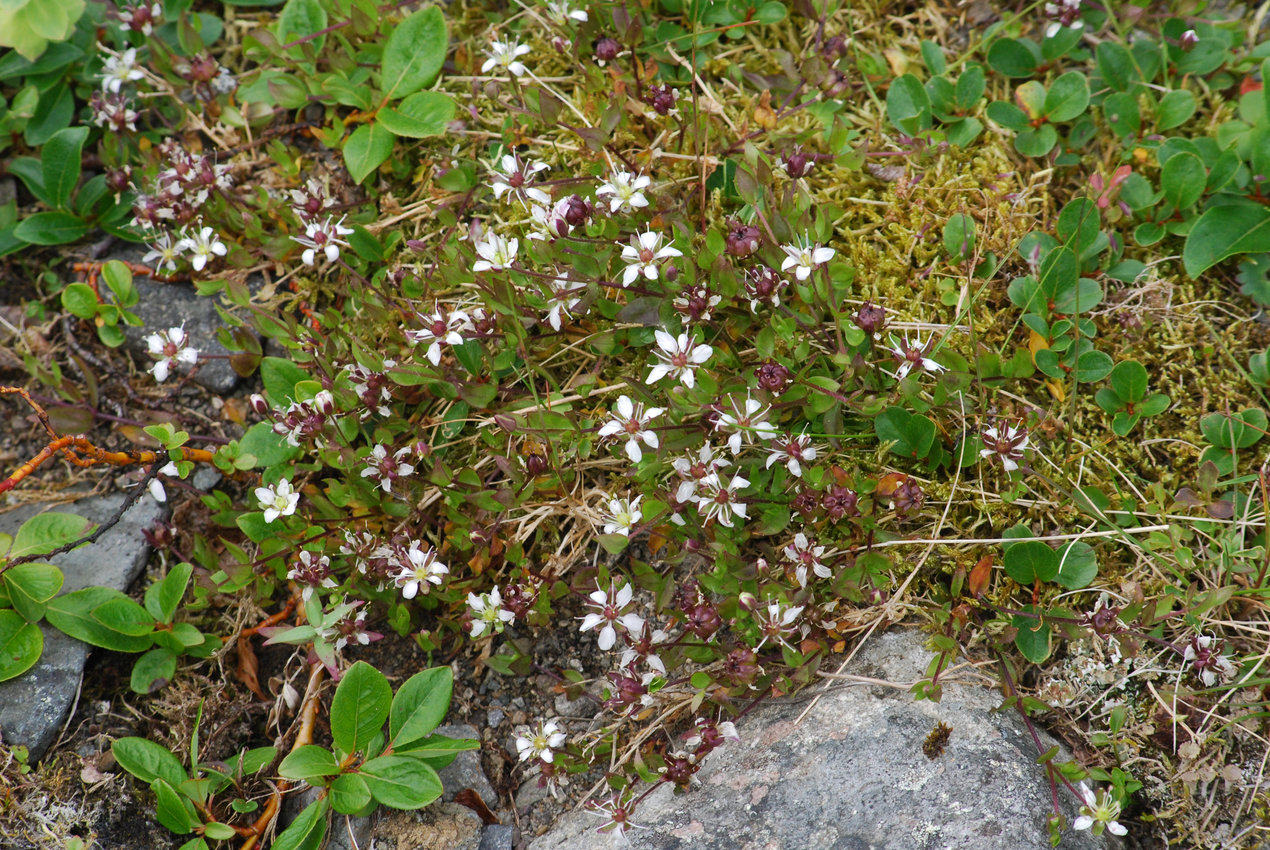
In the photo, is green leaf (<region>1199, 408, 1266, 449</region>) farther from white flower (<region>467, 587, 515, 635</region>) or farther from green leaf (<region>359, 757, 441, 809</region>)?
green leaf (<region>359, 757, 441, 809</region>)

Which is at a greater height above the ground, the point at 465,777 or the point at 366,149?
the point at 366,149

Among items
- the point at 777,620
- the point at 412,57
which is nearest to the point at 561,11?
the point at 412,57

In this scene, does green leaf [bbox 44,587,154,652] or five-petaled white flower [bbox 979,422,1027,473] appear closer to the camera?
five-petaled white flower [bbox 979,422,1027,473]

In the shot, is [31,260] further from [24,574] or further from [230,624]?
[230,624]

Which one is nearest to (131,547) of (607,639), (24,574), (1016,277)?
(24,574)

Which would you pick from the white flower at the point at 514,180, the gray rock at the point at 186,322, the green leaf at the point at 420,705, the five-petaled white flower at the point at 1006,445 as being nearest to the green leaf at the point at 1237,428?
the five-petaled white flower at the point at 1006,445

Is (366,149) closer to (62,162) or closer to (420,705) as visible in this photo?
(62,162)

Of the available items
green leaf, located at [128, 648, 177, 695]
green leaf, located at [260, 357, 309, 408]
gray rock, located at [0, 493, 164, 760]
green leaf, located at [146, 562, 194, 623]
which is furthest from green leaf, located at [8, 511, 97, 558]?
green leaf, located at [260, 357, 309, 408]
